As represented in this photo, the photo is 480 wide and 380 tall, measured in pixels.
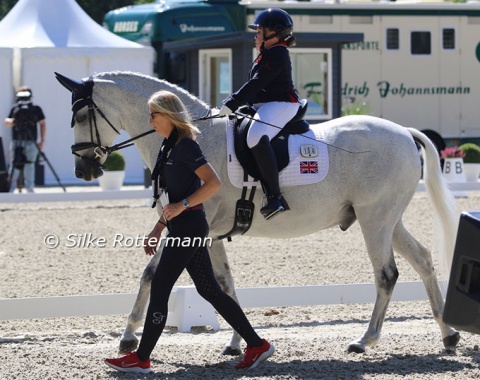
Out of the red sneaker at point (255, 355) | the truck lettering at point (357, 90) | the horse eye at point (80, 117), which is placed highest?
the truck lettering at point (357, 90)

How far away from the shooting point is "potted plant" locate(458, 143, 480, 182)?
18.8 metres

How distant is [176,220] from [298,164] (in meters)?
1.31

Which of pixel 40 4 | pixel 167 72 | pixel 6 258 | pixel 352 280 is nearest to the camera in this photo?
pixel 352 280

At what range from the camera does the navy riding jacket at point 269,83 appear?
22.7 ft

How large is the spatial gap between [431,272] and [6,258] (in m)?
5.39

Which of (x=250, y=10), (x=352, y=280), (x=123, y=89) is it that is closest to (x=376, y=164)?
(x=123, y=89)

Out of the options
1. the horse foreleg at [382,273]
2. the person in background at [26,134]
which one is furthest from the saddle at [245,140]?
the person in background at [26,134]

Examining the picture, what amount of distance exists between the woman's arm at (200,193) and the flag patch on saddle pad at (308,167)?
120 cm

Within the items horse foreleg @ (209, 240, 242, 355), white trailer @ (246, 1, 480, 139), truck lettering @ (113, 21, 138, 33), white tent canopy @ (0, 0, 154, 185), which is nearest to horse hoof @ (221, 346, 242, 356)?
horse foreleg @ (209, 240, 242, 355)

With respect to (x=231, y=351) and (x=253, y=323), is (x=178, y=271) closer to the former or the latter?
(x=231, y=351)

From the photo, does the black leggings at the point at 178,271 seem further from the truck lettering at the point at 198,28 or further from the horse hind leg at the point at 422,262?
the truck lettering at the point at 198,28

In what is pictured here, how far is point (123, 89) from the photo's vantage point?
283 inches

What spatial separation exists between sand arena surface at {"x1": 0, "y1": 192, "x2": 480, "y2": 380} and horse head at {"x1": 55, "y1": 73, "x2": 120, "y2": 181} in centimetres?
119

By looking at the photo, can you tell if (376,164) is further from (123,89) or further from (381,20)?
(381,20)
